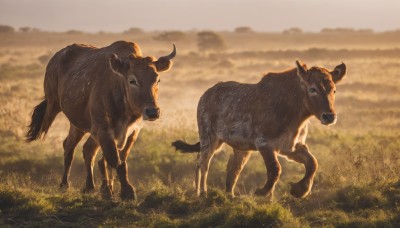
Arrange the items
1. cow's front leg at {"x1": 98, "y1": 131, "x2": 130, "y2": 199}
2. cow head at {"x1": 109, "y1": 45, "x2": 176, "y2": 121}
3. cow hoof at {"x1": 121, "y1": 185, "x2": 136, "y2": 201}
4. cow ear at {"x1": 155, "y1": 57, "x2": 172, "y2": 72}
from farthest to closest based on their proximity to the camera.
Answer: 1. cow ear at {"x1": 155, "y1": 57, "x2": 172, "y2": 72}
2. cow's front leg at {"x1": 98, "y1": 131, "x2": 130, "y2": 199}
3. cow hoof at {"x1": 121, "y1": 185, "x2": 136, "y2": 201}
4. cow head at {"x1": 109, "y1": 45, "x2": 176, "y2": 121}

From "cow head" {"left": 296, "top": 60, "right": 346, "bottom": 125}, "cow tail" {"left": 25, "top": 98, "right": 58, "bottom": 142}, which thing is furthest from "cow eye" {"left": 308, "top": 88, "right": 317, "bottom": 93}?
"cow tail" {"left": 25, "top": 98, "right": 58, "bottom": 142}

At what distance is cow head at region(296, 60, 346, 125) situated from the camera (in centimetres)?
1016

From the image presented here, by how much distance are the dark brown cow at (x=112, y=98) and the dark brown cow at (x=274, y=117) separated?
1.44 meters

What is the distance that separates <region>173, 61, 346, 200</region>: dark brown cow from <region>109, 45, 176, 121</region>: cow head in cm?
165

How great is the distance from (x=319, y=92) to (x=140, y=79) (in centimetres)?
268

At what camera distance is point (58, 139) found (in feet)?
64.1

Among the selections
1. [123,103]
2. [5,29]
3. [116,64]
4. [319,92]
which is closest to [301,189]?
[319,92]

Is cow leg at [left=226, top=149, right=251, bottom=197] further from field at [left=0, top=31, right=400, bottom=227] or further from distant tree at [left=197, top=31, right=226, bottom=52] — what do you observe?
distant tree at [left=197, top=31, right=226, bottom=52]

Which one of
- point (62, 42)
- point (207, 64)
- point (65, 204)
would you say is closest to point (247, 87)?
point (65, 204)

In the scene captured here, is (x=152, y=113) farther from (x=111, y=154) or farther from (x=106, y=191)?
(x=106, y=191)

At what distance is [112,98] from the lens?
1085 centimetres

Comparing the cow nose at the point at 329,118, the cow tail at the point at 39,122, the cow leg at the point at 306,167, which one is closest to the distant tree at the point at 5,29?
the cow tail at the point at 39,122

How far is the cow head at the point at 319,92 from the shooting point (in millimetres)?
10164

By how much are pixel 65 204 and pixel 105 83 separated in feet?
6.91
